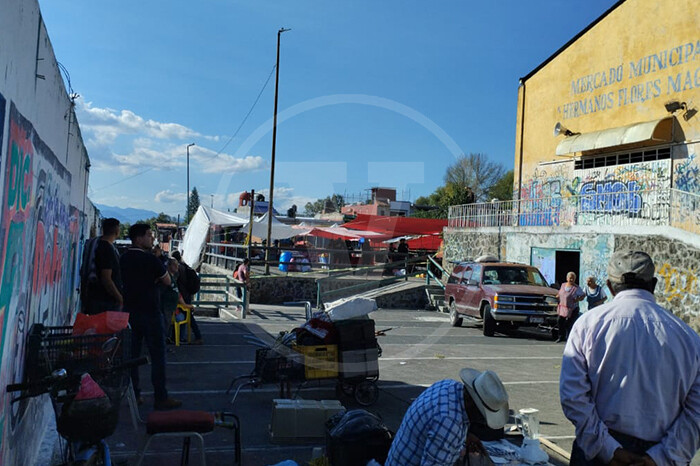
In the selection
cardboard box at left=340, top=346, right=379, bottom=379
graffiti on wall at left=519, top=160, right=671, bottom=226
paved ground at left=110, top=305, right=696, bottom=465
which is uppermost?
graffiti on wall at left=519, top=160, right=671, bottom=226

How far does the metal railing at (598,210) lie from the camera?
15852 millimetres

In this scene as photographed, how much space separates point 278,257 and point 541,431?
68.6ft

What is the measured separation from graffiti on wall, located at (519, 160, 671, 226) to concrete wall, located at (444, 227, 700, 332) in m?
0.57

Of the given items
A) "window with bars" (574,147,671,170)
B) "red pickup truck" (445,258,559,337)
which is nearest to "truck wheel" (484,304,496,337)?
"red pickup truck" (445,258,559,337)

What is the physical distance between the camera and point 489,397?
11.9 ft

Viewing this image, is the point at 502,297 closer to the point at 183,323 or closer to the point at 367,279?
the point at 183,323

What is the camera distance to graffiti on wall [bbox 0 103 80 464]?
376 centimetres

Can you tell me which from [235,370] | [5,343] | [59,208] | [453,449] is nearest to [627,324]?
[453,449]

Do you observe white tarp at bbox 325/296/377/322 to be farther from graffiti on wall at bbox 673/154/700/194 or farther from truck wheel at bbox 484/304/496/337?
graffiti on wall at bbox 673/154/700/194

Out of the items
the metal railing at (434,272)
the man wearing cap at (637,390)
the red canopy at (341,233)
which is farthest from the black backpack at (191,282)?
the red canopy at (341,233)

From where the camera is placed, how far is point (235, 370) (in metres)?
9.91

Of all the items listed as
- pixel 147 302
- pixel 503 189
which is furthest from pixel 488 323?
pixel 503 189

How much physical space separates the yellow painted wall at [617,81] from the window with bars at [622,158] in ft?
1.65

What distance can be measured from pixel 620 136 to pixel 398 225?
1483cm
